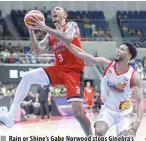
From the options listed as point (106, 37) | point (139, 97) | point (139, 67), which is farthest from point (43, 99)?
point (139, 97)

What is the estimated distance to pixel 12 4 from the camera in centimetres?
3081

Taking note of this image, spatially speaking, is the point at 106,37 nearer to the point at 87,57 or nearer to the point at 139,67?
the point at 139,67

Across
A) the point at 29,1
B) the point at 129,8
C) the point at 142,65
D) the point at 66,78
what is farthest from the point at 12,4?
the point at 66,78

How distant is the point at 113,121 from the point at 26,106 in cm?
1250

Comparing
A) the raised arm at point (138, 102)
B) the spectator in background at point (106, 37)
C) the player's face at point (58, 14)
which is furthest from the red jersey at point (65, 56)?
the spectator in background at point (106, 37)

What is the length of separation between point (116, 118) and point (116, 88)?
45cm

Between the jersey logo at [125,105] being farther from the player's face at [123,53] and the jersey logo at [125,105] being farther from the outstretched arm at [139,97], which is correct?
the player's face at [123,53]

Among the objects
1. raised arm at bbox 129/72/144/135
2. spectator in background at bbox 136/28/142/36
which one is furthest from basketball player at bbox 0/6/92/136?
spectator in background at bbox 136/28/142/36

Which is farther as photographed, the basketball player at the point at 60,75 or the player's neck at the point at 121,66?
the basketball player at the point at 60,75

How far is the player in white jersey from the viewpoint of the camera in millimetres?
6967

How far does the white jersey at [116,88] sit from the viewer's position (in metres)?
7.05

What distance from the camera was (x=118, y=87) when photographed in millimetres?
7070

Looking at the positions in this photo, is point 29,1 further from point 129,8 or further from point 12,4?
point 129,8

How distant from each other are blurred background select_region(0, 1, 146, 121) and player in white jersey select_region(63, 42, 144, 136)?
13.4 m
